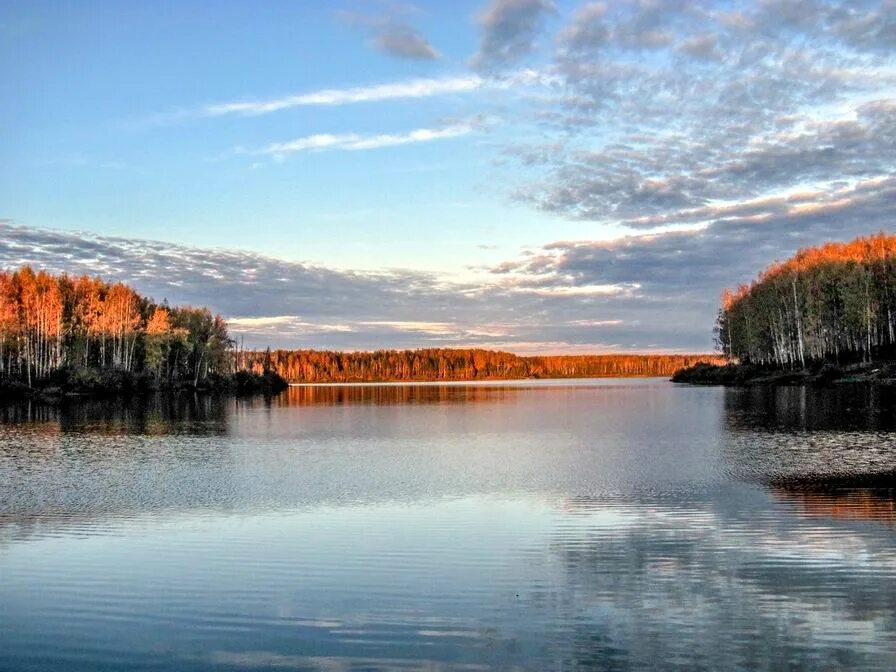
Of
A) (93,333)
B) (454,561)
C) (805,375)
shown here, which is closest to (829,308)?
(805,375)

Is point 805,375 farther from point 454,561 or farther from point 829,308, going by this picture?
point 454,561

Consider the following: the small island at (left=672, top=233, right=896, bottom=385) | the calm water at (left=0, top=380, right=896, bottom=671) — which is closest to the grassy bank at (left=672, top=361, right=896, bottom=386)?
the small island at (left=672, top=233, right=896, bottom=385)

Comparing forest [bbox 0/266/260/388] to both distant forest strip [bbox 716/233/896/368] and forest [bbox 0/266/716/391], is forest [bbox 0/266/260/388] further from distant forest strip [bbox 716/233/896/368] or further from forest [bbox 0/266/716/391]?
distant forest strip [bbox 716/233/896/368]

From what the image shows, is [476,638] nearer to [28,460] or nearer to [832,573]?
[832,573]

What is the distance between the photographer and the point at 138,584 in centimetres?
1284

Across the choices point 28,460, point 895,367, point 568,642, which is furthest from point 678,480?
point 895,367

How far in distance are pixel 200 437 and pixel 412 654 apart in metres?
37.8

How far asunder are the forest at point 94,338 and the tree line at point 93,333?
11cm

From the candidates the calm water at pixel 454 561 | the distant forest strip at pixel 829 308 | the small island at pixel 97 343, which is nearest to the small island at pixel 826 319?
the distant forest strip at pixel 829 308

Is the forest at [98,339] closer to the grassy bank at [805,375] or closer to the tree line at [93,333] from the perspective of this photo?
the tree line at [93,333]

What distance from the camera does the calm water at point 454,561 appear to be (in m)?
9.62

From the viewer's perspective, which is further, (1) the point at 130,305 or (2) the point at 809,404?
(1) the point at 130,305

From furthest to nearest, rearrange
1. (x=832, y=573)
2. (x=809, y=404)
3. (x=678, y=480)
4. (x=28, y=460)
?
(x=809, y=404) → (x=28, y=460) → (x=678, y=480) → (x=832, y=573)

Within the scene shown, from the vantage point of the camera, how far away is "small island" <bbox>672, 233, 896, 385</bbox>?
90750mm
